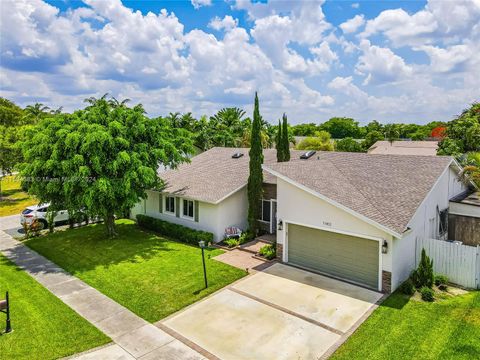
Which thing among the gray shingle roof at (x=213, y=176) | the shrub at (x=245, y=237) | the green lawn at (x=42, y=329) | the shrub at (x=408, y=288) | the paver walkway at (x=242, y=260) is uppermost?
the gray shingle roof at (x=213, y=176)

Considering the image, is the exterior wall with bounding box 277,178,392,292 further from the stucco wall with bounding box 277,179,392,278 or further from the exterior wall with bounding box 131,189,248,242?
the exterior wall with bounding box 131,189,248,242

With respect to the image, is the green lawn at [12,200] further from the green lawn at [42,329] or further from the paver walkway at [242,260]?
the paver walkway at [242,260]

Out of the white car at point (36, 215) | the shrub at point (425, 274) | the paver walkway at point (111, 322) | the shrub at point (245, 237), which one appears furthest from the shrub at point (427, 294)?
the white car at point (36, 215)

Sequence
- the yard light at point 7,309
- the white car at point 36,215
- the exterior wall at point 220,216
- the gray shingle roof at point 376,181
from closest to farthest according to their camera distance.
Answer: the yard light at point 7,309, the gray shingle roof at point 376,181, the exterior wall at point 220,216, the white car at point 36,215

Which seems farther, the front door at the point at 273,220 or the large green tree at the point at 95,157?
the front door at the point at 273,220

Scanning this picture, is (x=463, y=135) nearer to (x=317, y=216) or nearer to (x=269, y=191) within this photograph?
(x=269, y=191)
